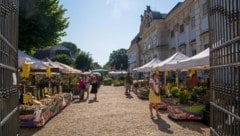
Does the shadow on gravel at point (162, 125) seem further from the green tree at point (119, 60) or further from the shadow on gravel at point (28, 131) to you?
the green tree at point (119, 60)

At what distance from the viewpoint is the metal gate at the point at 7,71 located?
162 inches

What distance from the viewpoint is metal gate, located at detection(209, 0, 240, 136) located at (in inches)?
176

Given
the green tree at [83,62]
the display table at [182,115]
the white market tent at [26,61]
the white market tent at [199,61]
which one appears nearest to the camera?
the white market tent at [199,61]

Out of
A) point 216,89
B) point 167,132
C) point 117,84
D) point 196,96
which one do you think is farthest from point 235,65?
point 117,84

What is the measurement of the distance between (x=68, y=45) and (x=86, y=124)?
12550 cm

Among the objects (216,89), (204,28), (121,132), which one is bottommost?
(121,132)

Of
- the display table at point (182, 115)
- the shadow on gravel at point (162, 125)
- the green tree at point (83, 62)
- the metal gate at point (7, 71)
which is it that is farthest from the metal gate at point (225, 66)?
the green tree at point (83, 62)

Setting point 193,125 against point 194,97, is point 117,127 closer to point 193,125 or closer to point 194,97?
point 193,125

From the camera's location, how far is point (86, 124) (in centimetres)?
1307

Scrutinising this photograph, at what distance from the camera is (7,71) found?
180 inches

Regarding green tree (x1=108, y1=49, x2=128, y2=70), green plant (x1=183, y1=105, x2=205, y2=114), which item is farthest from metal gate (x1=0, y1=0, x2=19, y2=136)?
green tree (x1=108, y1=49, x2=128, y2=70)

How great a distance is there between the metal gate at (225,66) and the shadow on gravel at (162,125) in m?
5.31

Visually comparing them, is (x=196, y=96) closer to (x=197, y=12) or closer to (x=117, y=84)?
(x=197, y=12)

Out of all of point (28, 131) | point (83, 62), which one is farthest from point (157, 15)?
point (83, 62)
